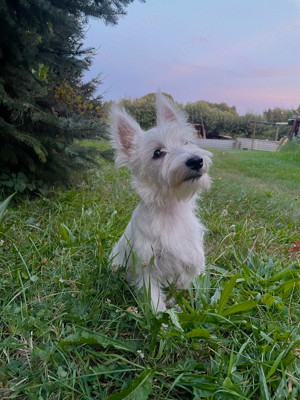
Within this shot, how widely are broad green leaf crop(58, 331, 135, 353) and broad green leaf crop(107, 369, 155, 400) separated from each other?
253 mm

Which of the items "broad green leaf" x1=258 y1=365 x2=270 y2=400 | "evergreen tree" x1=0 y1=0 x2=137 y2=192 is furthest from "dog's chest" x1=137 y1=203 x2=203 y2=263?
"evergreen tree" x1=0 y1=0 x2=137 y2=192

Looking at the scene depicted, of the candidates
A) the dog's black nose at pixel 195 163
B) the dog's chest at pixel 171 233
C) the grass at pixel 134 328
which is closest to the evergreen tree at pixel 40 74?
the grass at pixel 134 328

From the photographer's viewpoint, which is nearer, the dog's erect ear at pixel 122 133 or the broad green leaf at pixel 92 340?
the broad green leaf at pixel 92 340

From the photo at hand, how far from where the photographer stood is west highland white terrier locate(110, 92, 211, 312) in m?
1.88

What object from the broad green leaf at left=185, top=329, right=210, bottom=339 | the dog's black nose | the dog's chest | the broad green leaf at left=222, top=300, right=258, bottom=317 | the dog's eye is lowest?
the broad green leaf at left=185, top=329, right=210, bottom=339

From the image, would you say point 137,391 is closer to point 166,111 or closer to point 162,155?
point 162,155

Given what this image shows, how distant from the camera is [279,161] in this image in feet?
31.9

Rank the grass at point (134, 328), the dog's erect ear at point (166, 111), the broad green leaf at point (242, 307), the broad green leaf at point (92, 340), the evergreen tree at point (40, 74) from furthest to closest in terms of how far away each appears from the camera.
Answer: the evergreen tree at point (40, 74) → the dog's erect ear at point (166, 111) → the broad green leaf at point (242, 307) → the broad green leaf at point (92, 340) → the grass at point (134, 328)

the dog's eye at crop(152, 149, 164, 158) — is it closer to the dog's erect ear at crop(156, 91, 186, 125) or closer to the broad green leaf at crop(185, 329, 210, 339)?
the dog's erect ear at crop(156, 91, 186, 125)

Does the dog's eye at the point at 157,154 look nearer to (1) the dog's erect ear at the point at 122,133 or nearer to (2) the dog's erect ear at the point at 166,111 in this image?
(1) the dog's erect ear at the point at 122,133

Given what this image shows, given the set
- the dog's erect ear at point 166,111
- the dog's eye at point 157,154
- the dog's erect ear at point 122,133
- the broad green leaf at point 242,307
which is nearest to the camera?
the broad green leaf at point 242,307

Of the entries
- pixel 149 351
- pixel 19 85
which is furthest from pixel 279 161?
pixel 149 351

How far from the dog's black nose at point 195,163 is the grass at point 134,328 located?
820mm

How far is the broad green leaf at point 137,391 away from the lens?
1253 mm
